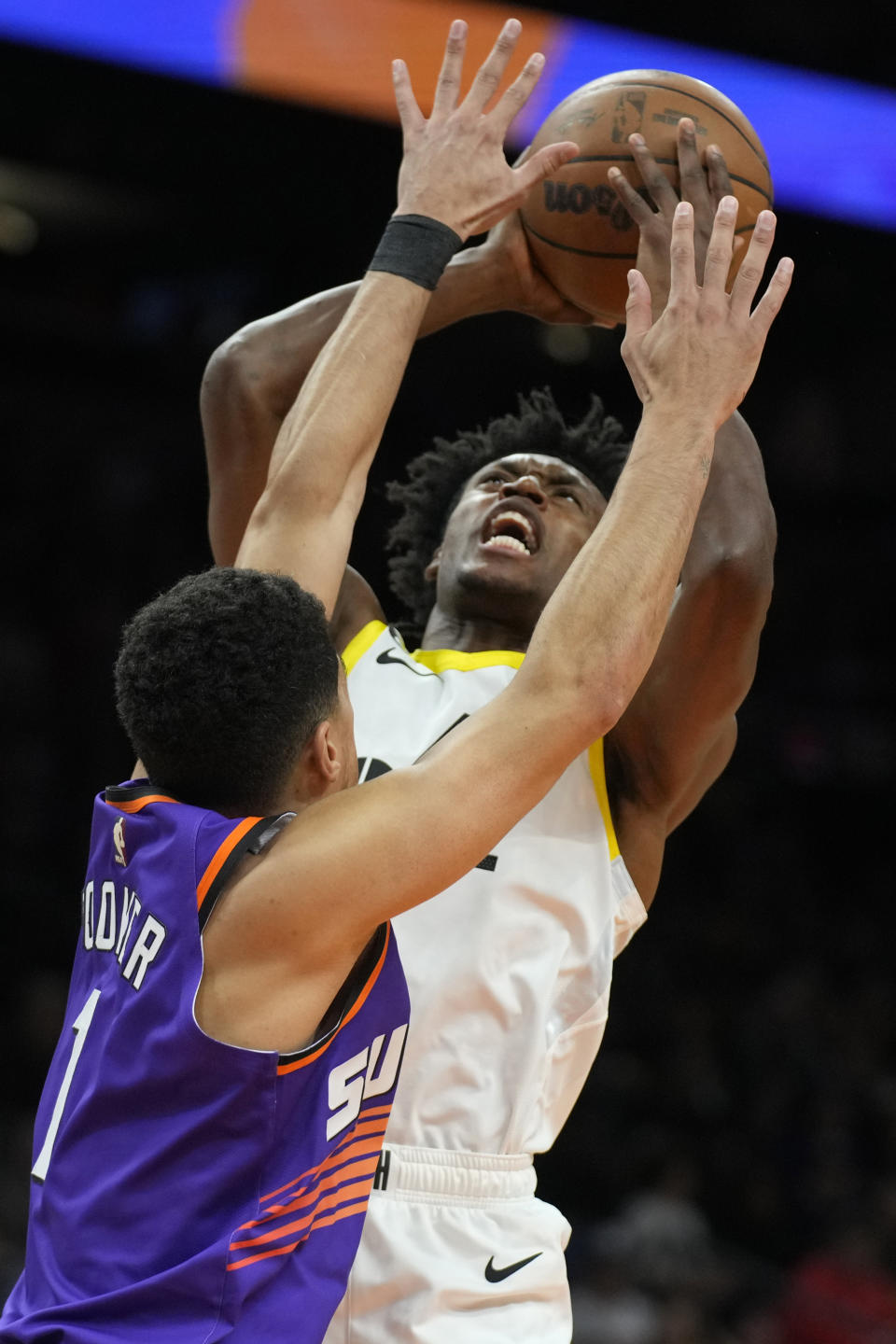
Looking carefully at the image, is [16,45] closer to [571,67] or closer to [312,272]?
[571,67]

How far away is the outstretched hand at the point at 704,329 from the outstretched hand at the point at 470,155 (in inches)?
18.1

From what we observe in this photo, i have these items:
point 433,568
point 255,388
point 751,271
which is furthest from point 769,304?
point 433,568

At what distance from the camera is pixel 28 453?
1052 cm

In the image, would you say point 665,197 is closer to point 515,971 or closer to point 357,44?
point 515,971

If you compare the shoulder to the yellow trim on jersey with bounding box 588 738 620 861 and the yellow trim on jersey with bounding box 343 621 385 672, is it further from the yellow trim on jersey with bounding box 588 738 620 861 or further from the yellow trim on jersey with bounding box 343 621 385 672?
the yellow trim on jersey with bounding box 588 738 620 861

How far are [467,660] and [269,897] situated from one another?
1.19 meters

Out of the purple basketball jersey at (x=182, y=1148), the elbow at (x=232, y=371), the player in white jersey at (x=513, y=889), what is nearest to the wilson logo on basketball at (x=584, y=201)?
the player in white jersey at (x=513, y=889)

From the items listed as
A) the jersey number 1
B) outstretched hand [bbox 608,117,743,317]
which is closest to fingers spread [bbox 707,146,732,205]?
outstretched hand [bbox 608,117,743,317]

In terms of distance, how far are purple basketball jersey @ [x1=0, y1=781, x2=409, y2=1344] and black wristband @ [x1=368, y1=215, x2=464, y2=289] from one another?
111cm

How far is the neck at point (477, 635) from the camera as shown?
10.4 feet

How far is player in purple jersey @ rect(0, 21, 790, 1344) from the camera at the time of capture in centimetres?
195

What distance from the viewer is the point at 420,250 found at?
274 cm

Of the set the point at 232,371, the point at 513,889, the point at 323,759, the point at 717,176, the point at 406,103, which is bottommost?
the point at 513,889

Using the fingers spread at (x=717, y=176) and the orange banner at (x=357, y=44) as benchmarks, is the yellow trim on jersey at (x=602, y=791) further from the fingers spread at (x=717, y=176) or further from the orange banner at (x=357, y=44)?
the orange banner at (x=357, y=44)
